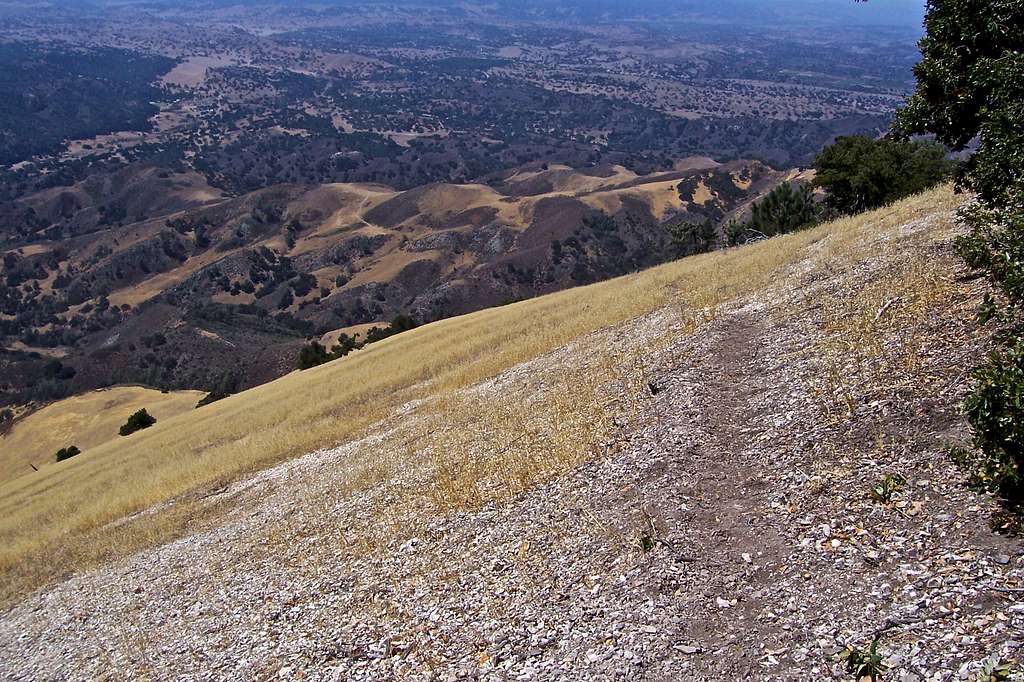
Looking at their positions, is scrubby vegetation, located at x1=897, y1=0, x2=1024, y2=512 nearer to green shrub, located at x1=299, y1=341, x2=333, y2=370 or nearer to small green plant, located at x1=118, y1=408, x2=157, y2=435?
green shrub, located at x1=299, y1=341, x2=333, y2=370

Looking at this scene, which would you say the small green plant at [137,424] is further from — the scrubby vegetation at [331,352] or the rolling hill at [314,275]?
the rolling hill at [314,275]

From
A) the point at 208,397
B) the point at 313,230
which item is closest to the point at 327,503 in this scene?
the point at 208,397

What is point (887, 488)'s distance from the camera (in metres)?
10.9

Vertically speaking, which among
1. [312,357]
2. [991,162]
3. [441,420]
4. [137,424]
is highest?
[991,162]

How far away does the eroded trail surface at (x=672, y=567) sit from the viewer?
9008mm

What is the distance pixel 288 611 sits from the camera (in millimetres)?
13867

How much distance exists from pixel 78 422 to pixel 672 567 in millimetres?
75679

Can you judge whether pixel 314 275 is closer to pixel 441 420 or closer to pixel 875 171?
pixel 875 171

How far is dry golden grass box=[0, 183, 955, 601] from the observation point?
1812 centimetres

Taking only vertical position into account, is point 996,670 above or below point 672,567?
above

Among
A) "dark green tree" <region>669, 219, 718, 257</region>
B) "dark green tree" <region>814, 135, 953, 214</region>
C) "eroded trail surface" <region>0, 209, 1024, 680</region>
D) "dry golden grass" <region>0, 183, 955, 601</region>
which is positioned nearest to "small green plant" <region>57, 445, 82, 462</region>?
"dry golden grass" <region>0, 183, 955, 601</region>

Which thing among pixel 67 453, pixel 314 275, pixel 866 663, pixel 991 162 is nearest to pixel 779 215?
pixel 991 162

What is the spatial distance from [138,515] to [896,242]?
26.4 m

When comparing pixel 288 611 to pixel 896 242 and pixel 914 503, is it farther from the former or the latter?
pixel 896 242
